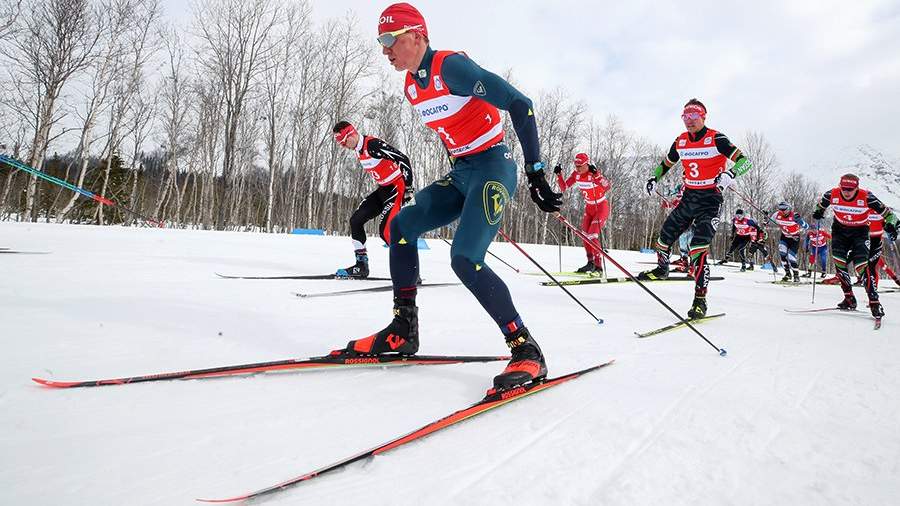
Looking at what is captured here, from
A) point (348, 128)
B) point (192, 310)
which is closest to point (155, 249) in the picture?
point (348, 128)

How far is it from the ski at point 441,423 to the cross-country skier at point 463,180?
0.08 meters

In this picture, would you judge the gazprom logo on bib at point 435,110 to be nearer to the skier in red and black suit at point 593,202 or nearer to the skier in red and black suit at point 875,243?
the skier in red and black suit at point 593,202

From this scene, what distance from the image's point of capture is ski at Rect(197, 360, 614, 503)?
1143mm

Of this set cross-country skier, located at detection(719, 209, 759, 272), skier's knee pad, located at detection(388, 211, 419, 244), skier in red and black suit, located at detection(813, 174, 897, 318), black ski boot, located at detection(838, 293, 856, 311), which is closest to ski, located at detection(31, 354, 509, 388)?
skier's knee pad, located at detection(388, 211, 419, 244)

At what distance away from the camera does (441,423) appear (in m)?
1.56

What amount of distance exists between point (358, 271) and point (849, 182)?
285 inches

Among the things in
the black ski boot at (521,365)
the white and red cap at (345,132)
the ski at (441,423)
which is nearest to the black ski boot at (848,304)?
the ski at (441,423)

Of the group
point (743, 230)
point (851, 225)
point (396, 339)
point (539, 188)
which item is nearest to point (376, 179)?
point (396, 339)

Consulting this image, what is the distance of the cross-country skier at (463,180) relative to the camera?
2.16 metres

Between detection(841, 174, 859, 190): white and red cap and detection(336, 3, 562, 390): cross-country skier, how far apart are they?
6.56m

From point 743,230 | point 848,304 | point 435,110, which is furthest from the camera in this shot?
point 743,230

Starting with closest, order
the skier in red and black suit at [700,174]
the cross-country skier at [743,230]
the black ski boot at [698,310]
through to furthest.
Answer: the black ski boot at [698,310]
the skier in red and black suit at [700,174]
the cross-country skier at [743,230]

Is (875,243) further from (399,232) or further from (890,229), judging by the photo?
(399,232)

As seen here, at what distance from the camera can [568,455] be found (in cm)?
140
